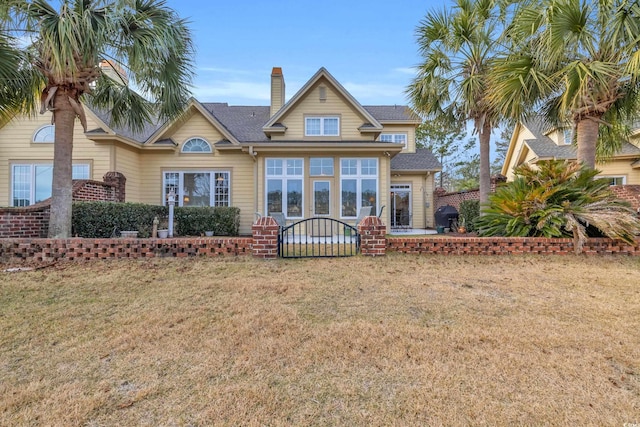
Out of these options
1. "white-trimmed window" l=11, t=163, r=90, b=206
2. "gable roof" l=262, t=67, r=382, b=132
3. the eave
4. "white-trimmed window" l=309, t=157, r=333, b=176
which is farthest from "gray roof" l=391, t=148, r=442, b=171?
"white-trimmed window" l=11, t=163, r=90, b=206

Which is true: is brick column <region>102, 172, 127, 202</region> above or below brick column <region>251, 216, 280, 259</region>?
above

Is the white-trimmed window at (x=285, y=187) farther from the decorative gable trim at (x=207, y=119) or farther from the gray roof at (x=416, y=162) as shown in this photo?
the gray roof at (x=416, y=162)

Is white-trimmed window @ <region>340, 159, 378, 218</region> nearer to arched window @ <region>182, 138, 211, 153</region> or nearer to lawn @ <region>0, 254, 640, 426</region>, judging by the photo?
arched window @ <region>182, 138, 211, 153</region>

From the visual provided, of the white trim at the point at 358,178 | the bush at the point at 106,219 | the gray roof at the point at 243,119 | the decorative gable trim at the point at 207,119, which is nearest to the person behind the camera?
the bush at the point at 106,219

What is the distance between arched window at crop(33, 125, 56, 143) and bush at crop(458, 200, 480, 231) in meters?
14.9

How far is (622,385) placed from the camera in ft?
6.53

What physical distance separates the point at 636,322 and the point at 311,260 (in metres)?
4.26

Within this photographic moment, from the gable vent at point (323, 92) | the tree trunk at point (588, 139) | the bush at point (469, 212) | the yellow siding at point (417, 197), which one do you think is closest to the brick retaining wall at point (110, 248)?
the gable vent at point (323, 92)

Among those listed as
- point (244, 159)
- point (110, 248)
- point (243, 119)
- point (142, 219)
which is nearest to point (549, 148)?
point (244, 159)

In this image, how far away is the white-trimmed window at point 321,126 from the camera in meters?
11.8

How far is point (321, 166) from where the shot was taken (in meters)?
11.1

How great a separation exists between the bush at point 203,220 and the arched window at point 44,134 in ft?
17.4

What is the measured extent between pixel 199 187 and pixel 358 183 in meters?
6.01

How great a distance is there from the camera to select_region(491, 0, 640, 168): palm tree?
645cm
